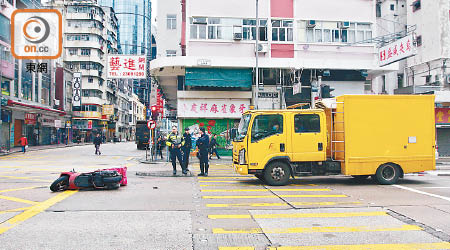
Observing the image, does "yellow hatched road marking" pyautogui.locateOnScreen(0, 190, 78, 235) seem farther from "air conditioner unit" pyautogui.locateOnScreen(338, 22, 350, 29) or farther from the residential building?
the residential building

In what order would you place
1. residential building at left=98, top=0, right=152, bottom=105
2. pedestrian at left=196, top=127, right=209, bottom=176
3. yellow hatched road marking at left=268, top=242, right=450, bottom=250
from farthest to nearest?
residential building at left=98, top=0, right=152, bottom=105
pedestrian at left=196, top=127, right=209, bottom=176
yellow hatched road marking at left=268, top=242, right=450, bottom=250

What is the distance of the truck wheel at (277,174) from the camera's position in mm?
11117

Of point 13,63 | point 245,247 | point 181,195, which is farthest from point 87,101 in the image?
point 245,247

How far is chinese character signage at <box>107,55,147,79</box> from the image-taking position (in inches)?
862

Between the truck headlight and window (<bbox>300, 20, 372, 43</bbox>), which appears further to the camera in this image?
window (<bbox>300, 20, 372, 43</bbox>)

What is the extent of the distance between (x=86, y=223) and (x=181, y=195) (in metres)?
3.31

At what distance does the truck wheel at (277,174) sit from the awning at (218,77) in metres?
12.4

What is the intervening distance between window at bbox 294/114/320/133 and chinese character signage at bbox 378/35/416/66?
9.82m

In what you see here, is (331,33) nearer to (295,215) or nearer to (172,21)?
(295,215)

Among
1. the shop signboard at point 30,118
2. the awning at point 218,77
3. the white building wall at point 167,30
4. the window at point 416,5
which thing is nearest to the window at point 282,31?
the awning at point 218,77

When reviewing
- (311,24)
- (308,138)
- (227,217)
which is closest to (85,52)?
(311,24)

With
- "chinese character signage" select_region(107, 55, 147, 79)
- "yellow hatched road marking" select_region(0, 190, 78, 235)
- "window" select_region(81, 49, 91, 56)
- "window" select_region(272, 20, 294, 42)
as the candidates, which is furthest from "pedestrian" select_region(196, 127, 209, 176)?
"window" select_region(81, 49, 91, 56)

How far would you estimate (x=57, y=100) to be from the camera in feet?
167

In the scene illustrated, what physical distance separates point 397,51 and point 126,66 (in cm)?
1588
